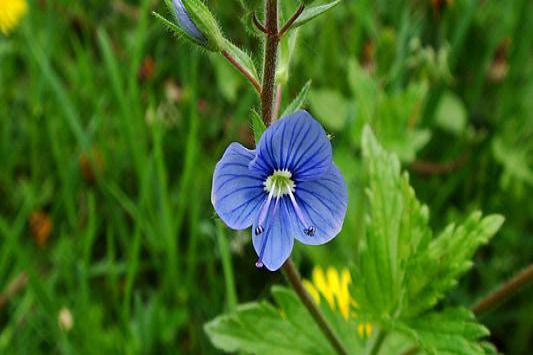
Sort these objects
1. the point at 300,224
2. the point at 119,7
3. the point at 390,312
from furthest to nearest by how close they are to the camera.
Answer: the point at 119,7
the point at 390,312
the point at 300,224

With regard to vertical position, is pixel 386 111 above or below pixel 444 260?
above

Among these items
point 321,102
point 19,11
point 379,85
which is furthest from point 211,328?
point 19,11

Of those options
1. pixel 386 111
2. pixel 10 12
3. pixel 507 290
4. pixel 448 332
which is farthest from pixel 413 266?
pixel 10 12

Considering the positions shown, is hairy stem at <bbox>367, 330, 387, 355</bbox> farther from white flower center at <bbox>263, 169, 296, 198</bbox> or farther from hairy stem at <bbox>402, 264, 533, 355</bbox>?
white flower center at <bbox>263, 169, 296, 198</bbox>

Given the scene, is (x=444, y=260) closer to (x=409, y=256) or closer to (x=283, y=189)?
(x=409, y=256)

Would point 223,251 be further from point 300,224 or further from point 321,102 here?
point 321,102

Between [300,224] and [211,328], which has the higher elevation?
[211,328]
